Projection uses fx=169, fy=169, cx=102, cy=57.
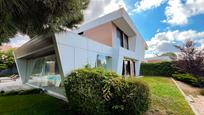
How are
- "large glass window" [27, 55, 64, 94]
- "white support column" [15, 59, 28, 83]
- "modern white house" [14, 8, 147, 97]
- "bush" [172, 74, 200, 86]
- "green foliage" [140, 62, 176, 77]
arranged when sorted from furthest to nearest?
"green foliage" [140, 62, 176, 77], "white support column" [15, 59, 28, 83], "bush" [172, 74, 200, 86], "large glass window" [27, 55, 64, 94], "modern white house" [14, 8, 147, 97]

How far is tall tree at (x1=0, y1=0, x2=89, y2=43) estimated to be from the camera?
17.9 feet

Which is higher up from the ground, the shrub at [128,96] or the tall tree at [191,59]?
the tall tree at [191,59]

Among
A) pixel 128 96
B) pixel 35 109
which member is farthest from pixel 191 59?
pixel 35 109

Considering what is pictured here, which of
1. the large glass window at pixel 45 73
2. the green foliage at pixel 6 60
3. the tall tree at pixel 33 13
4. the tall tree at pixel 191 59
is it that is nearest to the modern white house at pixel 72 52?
the large glass window at pixel 45 73

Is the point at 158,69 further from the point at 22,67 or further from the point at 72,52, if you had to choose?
the point at 72,52

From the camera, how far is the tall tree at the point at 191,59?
18.1 meters

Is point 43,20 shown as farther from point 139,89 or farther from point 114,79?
point 139,89

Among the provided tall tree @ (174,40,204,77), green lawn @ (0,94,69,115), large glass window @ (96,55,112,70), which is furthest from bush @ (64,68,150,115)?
tall tree @ (174,40,204,77)

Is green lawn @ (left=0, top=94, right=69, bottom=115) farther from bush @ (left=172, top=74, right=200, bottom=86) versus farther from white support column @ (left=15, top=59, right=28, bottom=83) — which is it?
bush @ (left=172, top=74, right=200, bottom=86)

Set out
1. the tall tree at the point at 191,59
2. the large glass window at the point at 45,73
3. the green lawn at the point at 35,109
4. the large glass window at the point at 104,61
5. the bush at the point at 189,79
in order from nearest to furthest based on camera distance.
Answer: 1. the green lawn at the point at 35,109
2. the large glass window at the point at 45,73
3. the large glass window at the point at 104,61
4. the tall tree at the point at 191,59
5. the bush at the point at 189,79

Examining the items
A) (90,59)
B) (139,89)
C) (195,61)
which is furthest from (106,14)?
(139,89)

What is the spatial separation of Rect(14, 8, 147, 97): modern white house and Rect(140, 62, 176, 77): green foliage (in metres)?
6.82

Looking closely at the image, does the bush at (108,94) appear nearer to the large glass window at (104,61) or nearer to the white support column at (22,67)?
the large glass window at (104,61)

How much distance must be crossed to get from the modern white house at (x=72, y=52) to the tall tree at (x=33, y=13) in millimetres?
1982
